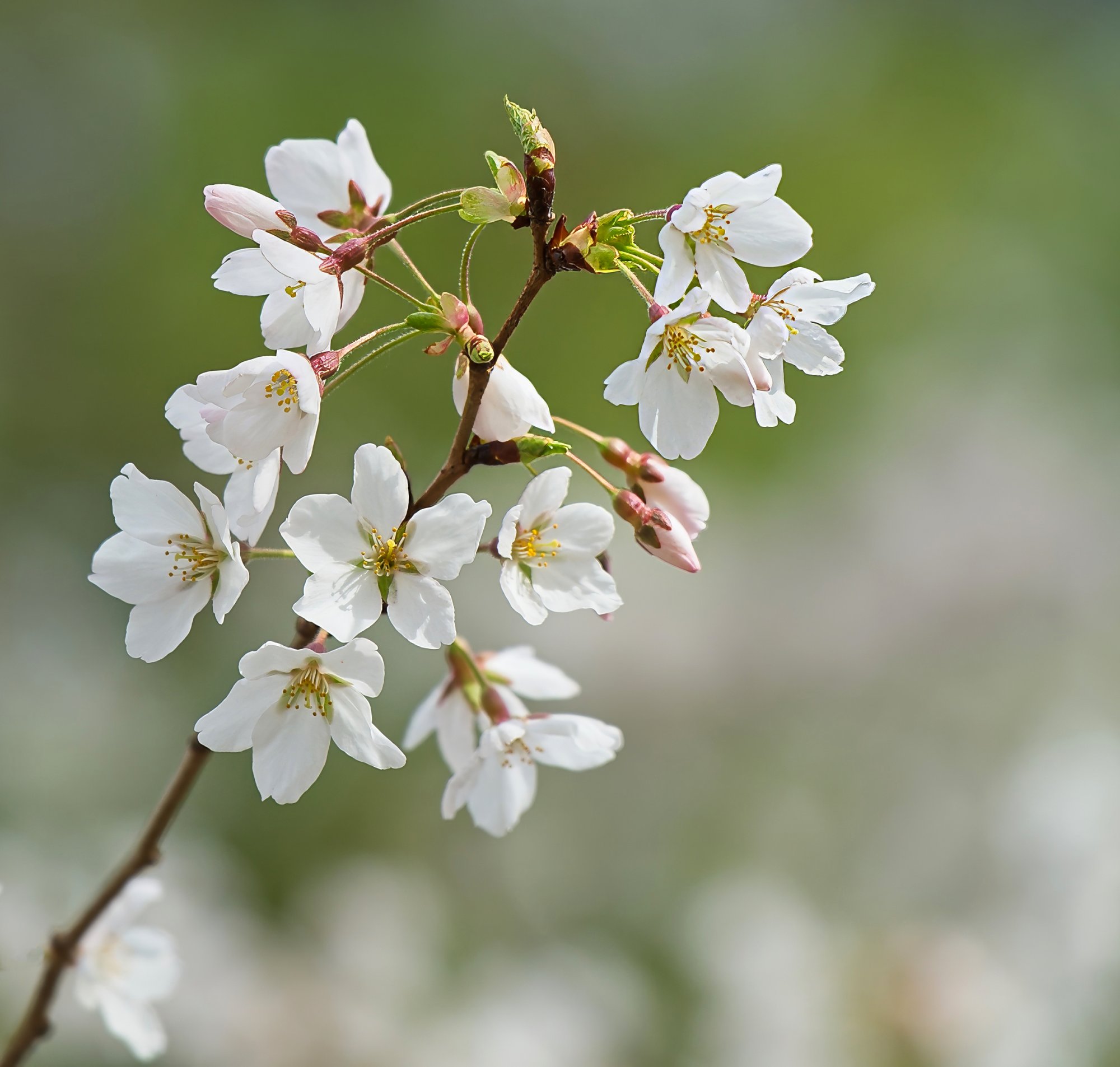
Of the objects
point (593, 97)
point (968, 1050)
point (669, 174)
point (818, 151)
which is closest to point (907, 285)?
point (818, 151)

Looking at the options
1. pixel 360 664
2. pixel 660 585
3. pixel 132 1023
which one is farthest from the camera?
pixel 660 585

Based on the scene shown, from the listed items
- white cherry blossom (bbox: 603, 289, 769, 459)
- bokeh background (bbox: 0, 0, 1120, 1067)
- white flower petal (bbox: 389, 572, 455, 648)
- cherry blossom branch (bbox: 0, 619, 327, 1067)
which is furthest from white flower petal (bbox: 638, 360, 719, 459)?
bokeh background (bbox: 0, 0, 1120, 1067)

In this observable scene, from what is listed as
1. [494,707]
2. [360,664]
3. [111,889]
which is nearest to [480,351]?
[360,664]

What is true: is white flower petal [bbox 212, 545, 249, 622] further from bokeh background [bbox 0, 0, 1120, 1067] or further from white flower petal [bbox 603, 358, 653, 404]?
bokeh background [bbox 0, 0, 1120, 1067]

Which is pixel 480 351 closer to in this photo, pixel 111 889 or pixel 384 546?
pixel 384 546

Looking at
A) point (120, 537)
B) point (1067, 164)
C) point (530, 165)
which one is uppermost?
point (1067, 164)

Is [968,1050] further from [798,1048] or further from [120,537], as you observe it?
[120,537]
